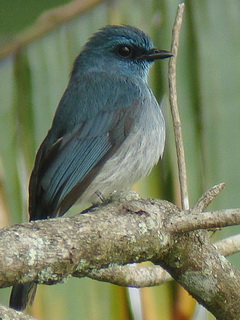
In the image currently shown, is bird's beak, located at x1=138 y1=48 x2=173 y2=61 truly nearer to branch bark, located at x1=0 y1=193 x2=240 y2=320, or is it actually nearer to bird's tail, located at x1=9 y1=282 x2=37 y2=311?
branch bark, located at x1=0 y1=193 x2=240 y2=320

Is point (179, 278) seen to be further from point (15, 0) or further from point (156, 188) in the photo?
point (15, 0)

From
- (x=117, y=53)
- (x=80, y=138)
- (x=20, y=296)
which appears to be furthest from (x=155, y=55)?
(x=20, y=296)

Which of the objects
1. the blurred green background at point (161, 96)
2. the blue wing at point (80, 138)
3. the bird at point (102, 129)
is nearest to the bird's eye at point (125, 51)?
the bird at point (102, 129)

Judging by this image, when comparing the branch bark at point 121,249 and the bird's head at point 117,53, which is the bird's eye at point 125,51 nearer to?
the bird's head at point 117,53

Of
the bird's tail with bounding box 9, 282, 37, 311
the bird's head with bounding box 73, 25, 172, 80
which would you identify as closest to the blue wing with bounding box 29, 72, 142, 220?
the bird's head with bounding box 73, 25, 172, 80

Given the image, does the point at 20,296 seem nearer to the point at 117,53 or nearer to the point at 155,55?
the point at 155,55
